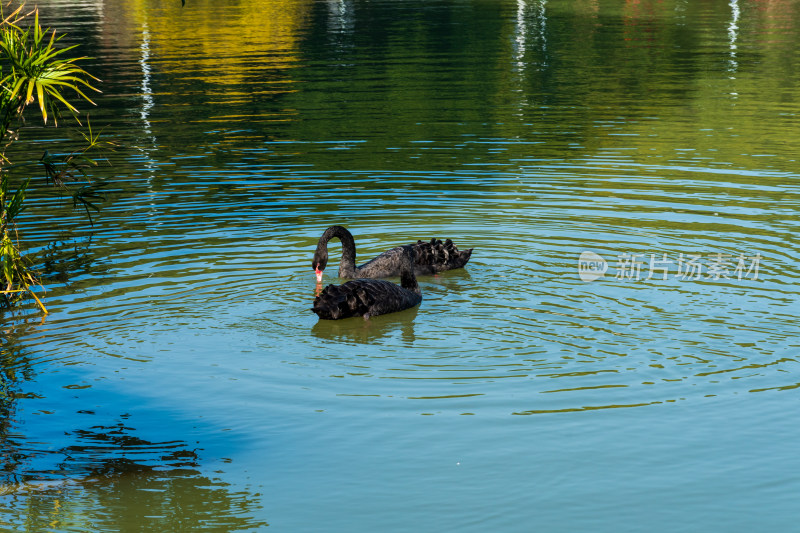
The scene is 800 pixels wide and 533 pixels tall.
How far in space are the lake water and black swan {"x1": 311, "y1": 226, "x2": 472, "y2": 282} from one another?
0.67ft

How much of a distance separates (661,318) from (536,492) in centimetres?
416

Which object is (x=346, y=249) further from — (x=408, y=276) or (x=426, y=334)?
(x=426, y=334)

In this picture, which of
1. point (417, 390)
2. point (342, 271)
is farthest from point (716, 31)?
point (417, 390)

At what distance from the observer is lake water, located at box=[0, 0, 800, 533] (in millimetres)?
7941

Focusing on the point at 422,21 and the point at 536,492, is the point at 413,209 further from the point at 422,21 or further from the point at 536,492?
the point at 422,21

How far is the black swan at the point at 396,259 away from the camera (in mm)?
13688

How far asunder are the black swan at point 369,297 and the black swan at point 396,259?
2.33 ft

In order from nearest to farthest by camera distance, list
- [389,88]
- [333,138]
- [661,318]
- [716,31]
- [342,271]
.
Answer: [661,318]
[342,271]
[333,138]
[389,88]
[716,31]

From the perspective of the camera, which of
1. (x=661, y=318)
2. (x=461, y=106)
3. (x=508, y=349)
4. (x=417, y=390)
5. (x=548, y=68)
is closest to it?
(x=417, y=390)

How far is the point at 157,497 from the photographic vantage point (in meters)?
7.90

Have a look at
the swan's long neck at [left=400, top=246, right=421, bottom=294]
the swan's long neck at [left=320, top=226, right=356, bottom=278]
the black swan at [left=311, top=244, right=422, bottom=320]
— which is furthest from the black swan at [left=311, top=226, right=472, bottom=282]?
the black swan at [left=311, top=244, right=422, bottom=320]

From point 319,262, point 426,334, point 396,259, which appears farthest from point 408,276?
point 426,334

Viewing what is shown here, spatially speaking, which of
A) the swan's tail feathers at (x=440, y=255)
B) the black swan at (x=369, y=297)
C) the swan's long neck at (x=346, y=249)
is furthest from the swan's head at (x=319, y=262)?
the swan's tail feathers at (x=440, y=255)

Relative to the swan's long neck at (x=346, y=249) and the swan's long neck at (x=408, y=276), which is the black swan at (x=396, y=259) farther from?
the swan's long neck at (x=408, y=276)
